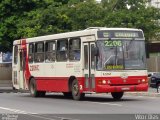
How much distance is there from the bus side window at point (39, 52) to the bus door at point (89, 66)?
4706mm

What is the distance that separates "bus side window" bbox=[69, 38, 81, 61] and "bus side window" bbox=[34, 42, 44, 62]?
3298mm

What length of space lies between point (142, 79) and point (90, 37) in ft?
9.35

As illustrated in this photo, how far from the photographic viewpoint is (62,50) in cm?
2689

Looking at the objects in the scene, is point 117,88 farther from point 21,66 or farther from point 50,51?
point 21,66

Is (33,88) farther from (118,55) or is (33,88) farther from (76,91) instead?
(118,55)

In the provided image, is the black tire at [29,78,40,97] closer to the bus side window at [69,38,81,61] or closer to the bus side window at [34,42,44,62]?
the bus side window at [34,42,44,62]

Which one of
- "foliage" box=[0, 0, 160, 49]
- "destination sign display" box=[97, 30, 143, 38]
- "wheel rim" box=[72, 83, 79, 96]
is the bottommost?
"wheel rim" box=[72, 83, 79, 96]

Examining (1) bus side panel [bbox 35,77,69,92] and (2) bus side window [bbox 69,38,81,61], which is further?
(1) bus side panel [bbox 35,77,69,92]

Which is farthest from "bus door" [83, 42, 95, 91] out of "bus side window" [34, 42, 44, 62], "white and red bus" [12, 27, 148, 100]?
"bus side window" [34, 42, 44, 62]

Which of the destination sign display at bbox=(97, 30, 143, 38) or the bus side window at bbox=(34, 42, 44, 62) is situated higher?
the destination sign display at bbox=(97, 30, 143, 38)

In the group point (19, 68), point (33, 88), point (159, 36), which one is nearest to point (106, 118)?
point (33, 88)

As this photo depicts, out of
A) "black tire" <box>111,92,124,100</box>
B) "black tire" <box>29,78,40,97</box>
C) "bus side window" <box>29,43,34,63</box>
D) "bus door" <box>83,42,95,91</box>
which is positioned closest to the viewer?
"bus door" <box>83,42,95,91</box>

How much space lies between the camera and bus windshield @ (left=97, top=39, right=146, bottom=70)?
2395cm

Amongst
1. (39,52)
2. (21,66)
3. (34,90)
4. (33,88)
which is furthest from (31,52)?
(34,90)
